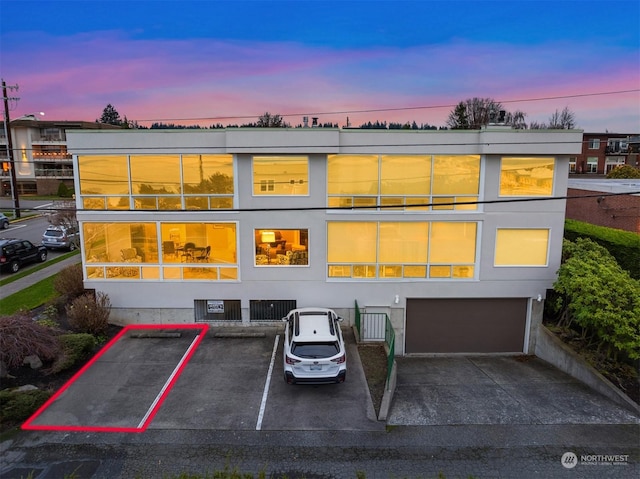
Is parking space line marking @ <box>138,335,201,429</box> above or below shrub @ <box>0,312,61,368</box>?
below

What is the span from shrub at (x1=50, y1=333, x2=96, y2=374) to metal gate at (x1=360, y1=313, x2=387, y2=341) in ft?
27.9

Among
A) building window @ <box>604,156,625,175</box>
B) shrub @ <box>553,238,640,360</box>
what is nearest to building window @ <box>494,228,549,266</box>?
shrub @ <box>553,238,640,360</box>

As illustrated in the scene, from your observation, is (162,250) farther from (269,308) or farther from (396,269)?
(396,269)

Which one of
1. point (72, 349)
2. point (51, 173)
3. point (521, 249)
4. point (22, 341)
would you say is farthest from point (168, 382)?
point (51, 173)

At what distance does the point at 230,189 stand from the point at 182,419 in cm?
740

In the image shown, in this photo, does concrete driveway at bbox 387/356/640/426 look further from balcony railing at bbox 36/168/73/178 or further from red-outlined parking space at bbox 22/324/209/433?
balcony railing at bbox 36/168/73/178

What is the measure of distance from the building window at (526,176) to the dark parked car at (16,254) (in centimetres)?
2261

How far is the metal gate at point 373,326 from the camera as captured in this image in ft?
46.6

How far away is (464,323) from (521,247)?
129 inches

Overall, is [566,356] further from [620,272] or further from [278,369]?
[278,369]

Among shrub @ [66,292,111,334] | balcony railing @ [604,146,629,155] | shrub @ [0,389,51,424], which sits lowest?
shrub @ [0,389,51,424]

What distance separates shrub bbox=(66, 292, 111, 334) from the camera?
1322 cm

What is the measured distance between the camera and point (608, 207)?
20.1m

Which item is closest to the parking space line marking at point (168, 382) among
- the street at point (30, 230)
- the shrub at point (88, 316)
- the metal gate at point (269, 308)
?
the metal gate at point (269, 308)
